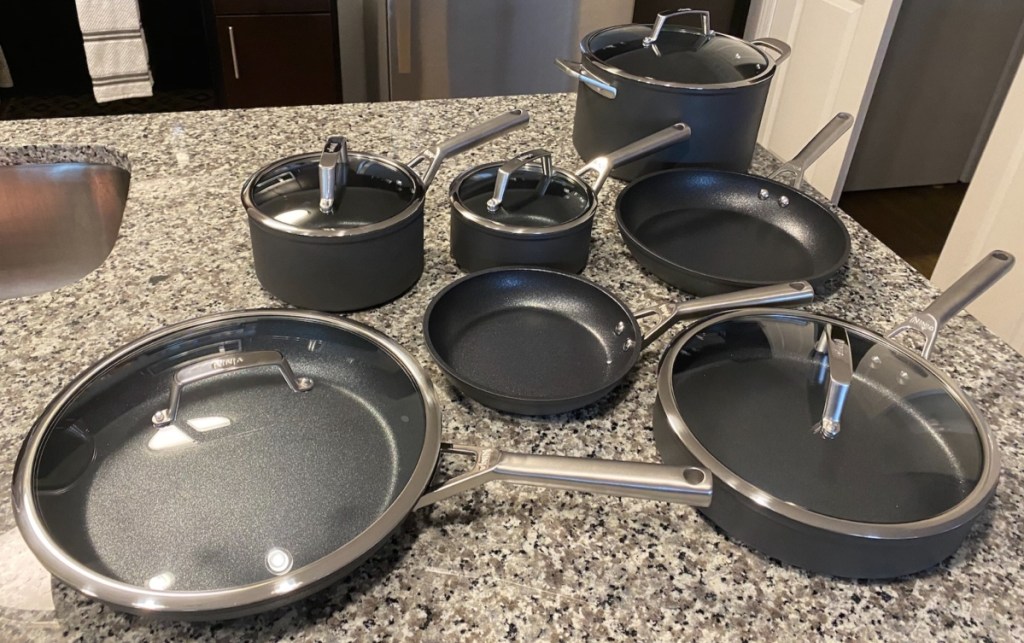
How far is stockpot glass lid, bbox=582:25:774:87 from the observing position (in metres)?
0.96

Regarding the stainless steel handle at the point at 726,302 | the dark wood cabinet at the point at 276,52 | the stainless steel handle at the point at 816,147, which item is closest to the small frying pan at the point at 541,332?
the stainless steel handle at the point at 726,302

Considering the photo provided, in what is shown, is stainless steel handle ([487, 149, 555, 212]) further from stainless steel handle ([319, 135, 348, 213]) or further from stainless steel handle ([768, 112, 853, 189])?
stainless steel handle ([768, 112, 853, 189])

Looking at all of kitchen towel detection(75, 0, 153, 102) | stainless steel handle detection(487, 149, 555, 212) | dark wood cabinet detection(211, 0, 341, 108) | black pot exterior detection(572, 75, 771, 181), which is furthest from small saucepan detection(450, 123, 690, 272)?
kitchen towel detection(75, 0, 153, 102)

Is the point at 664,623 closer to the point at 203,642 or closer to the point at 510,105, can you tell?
the point at 203,642

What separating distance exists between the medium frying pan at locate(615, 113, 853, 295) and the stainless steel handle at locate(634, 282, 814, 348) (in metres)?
0.08

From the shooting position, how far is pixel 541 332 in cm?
73

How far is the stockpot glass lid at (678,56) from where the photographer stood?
0.96 meters

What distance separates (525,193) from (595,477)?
41cm

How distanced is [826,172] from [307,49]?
61.1 inches

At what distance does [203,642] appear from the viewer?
19.0 inches

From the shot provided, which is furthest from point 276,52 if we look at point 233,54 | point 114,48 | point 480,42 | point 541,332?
point 541,332

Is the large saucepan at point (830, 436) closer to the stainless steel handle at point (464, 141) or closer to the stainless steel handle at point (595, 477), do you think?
the stainless steel handle at point (595, 477)

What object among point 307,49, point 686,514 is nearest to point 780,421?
point 686,514

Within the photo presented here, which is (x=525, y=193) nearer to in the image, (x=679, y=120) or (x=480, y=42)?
(x=679, y=120)
